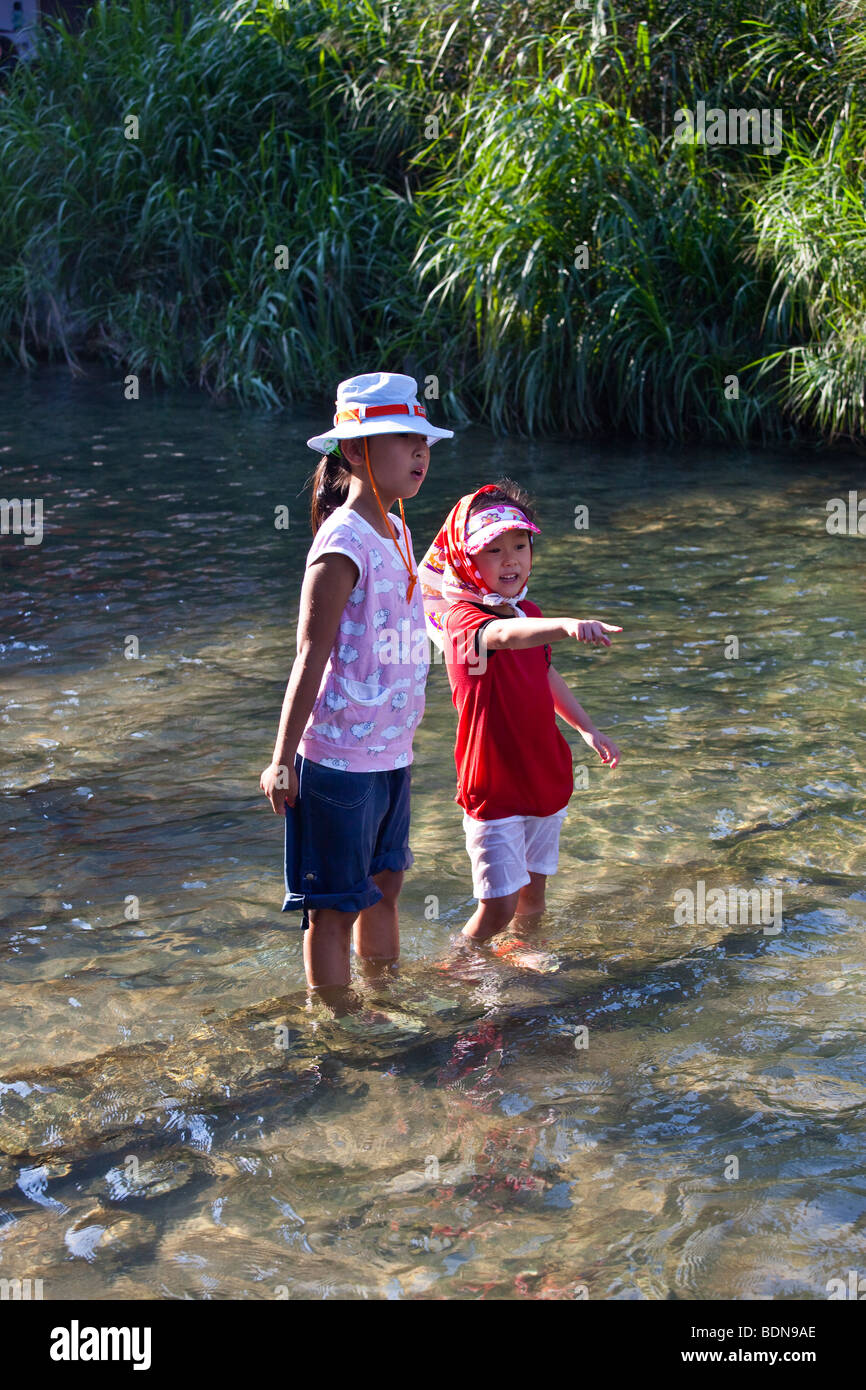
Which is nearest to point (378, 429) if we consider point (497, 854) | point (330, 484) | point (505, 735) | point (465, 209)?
point (330, 484)

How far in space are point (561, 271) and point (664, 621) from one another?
444cm

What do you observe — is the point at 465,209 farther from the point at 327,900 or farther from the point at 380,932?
the point at 327,900

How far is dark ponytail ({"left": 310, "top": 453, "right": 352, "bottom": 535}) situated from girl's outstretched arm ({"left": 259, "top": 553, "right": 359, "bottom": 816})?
235 millimetres

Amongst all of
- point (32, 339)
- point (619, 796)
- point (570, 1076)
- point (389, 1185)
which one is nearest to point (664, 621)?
point (619, 796)

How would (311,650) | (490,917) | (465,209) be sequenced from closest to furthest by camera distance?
(311,650), (490,917), (465,209)

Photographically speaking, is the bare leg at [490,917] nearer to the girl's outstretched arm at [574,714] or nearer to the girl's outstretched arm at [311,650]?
the girl's outstretched arm at [574,714]

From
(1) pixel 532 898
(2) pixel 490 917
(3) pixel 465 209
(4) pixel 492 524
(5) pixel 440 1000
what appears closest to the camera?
(4) pixel 492 524

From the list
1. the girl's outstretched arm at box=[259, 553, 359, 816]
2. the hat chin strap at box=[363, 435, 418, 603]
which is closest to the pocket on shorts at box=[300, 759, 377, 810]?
the girl's outstretched arm at box=[259, 553, 359, 816]

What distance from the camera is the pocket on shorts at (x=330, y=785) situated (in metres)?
3.03

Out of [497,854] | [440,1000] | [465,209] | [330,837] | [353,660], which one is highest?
[465,209]

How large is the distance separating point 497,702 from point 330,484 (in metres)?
0.70

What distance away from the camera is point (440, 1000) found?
3.40m

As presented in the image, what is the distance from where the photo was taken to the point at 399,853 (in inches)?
128

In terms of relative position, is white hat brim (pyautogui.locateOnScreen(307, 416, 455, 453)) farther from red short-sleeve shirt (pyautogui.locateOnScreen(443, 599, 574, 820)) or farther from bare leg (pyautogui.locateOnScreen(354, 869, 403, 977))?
bare leg (pyautogui.locateOnScreen(354, 869, 403, 977))
